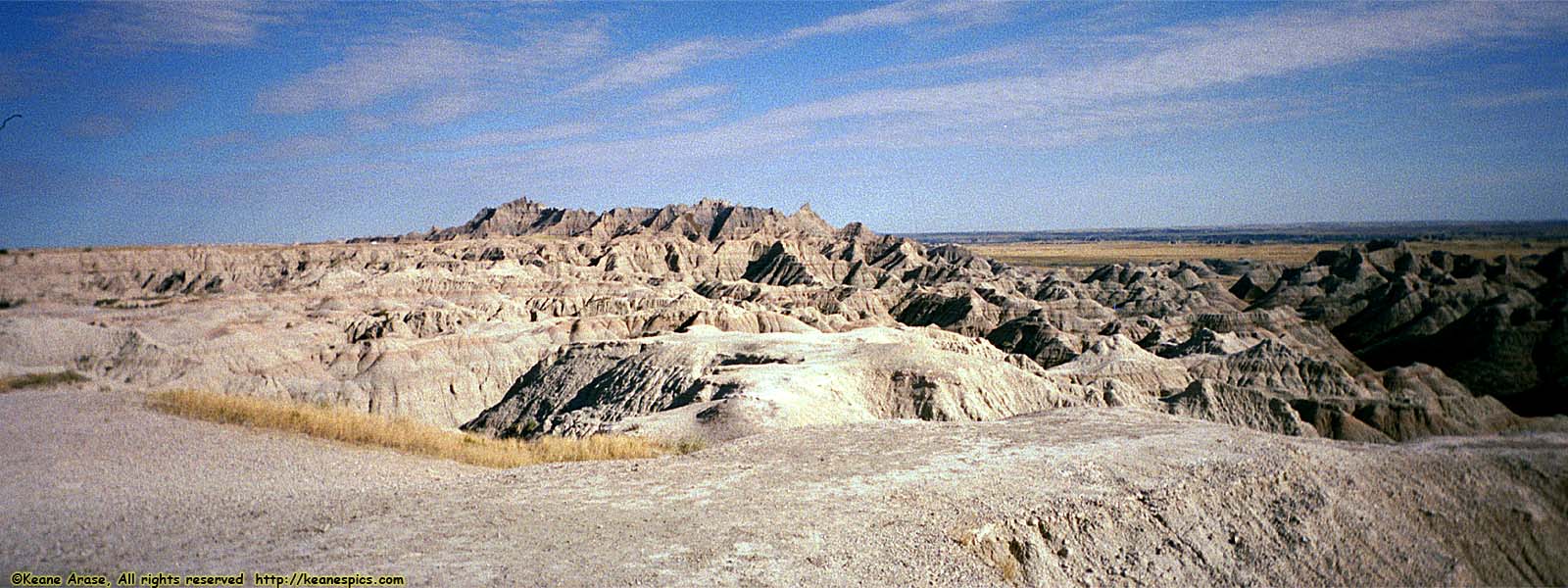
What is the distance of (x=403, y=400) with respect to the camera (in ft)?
147

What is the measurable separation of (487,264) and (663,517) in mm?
80930

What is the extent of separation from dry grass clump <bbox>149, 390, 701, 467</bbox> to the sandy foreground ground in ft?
1.64

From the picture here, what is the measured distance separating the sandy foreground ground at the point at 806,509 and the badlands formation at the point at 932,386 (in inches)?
2.7

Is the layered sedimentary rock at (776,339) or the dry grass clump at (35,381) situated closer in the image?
the dry grass clump at (35,381)

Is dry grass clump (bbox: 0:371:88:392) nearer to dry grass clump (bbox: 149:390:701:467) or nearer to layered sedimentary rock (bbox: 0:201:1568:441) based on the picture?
dry grass clump (bbox: 149:390:701:467)

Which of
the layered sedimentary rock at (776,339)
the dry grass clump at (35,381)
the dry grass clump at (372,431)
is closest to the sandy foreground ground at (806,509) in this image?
the dry grass clump at (372,431)

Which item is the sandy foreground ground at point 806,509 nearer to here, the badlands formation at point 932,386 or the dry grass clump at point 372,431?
the badlands formation at point 932,386

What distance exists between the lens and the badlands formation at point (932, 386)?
11.7 m

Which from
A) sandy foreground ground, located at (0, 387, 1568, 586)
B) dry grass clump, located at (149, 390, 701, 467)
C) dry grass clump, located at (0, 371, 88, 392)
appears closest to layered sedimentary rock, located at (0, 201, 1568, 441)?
dry grass clump, located at (149, 390, 701, 467)

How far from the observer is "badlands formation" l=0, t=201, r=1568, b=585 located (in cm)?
1171

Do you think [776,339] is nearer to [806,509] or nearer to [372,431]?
[372,431]

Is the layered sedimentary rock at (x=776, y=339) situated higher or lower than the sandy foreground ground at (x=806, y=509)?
lower

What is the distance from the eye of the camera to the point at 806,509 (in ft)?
37.2

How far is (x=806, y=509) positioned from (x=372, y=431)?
7254 mm
